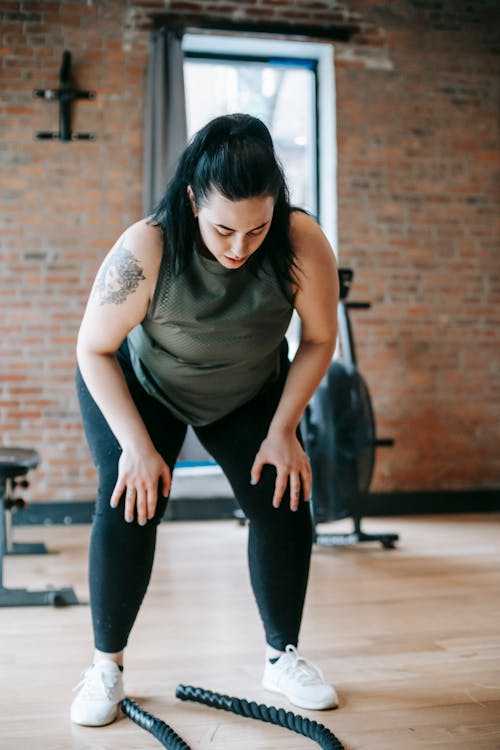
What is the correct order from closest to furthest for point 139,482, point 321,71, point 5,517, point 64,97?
1. point 139,482
2. point 5,517
3. point 64,97
4. point 321,71

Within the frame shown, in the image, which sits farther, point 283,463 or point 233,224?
point 283,463

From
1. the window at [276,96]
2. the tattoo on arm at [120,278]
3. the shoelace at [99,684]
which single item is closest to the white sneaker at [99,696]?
the shoelace at [99,684]

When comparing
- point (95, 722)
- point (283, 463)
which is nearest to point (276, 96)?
point (283, 463)

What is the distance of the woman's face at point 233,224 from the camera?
119 centimetres

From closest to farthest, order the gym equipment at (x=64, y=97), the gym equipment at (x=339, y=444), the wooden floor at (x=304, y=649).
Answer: the wooden floor at (x=304, y=649) → the gym equipment at (x=339, y=444) → the gym equipment at (x=64, y=97)

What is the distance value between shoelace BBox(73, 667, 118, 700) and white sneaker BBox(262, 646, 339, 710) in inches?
11.9

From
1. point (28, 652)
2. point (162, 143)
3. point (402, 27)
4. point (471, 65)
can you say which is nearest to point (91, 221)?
point (162, 143)

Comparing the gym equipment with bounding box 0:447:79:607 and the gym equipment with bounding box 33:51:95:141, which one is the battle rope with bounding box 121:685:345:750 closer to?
the gym equipment with bounding box 0:447:79:607

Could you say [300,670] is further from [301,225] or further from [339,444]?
[339,444]

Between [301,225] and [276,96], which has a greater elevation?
[276,96]

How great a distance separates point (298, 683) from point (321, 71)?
357 cm

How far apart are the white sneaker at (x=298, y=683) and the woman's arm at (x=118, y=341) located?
0.41 meters

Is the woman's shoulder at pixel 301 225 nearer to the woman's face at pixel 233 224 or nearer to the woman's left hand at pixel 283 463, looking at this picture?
the woman's face at pixel 233 224

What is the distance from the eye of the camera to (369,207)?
13.3 feet
